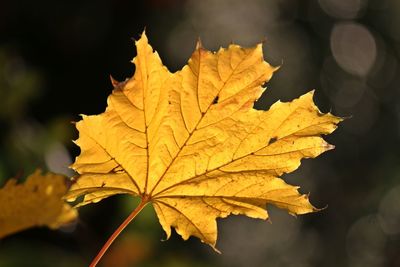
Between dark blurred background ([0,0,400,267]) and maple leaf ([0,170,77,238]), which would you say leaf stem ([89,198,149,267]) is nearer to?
maple leaf ([0,170,77,238])

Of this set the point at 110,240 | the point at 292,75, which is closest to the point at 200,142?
the point at 110,240

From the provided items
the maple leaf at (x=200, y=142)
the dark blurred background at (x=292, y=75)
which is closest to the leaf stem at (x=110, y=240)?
the maple leaf at (x=200, y=142)

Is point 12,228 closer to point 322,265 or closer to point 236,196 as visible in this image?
point 236,196

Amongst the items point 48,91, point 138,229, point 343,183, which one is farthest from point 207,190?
point 343,183

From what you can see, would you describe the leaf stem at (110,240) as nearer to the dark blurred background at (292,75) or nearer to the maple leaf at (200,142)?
the maple leaf at (200,142)

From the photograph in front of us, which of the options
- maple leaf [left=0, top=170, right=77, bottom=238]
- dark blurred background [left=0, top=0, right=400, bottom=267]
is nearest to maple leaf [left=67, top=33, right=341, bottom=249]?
maple leaf [left=0, top=170, right=77, bottom=238]

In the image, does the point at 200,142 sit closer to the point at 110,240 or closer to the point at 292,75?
the point at 110,240
